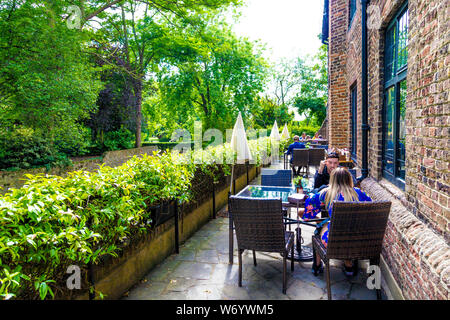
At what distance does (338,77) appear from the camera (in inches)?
358

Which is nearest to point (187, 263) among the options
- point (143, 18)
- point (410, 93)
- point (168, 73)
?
point (410, 93)

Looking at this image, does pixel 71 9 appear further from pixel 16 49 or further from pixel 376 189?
pixel 376 189

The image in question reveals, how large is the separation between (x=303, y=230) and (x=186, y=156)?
2.64m

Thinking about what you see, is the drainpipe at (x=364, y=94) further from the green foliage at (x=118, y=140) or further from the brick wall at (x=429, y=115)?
the green foliage at (x=118, y=140)

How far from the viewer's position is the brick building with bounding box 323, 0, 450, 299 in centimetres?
221

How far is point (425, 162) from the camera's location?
2.58m

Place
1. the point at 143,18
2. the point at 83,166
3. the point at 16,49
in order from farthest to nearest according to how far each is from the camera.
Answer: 1. the point at 143,18
2. the point at 83,166
3. the point at 16,49

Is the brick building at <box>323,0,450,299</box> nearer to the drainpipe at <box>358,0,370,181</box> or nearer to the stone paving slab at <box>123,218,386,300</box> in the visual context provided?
the drainpipe at <box>358,0,370,181</box>

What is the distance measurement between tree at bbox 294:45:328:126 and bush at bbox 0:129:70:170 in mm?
25851

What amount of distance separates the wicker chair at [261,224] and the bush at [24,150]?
1036cm

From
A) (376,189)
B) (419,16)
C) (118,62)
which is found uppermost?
(118,62)

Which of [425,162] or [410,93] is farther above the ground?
[410,93]

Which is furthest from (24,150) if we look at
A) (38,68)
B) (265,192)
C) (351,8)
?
(351,8)

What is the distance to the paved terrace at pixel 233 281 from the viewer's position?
10.9ft
